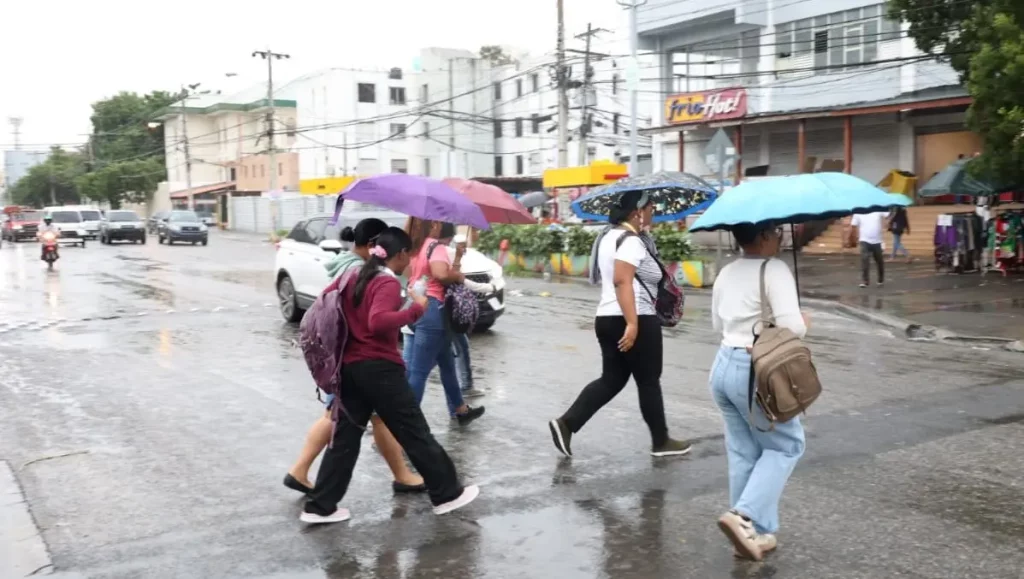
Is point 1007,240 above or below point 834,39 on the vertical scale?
below

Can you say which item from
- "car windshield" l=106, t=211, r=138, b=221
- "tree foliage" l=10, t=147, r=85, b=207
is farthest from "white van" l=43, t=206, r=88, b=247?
"tree foliage" l=10, t=147, r=85, b=207

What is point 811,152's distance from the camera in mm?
32250

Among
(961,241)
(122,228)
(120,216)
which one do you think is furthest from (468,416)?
(120,216)

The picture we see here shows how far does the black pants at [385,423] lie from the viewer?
5.15 meters

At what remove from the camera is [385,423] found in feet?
17.3

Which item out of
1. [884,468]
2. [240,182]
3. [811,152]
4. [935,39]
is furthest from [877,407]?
[240,182]

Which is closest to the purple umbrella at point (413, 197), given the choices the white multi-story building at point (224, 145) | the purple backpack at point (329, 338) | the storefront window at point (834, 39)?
the purple backpack at point (329, 338)

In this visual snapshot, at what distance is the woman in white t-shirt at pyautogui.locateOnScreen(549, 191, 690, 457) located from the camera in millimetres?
6027

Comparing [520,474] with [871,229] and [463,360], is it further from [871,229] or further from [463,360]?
[871,229]

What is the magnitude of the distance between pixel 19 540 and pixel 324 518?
1.57m

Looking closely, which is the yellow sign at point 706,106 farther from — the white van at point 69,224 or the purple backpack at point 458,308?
the purple backpack at point 458,308

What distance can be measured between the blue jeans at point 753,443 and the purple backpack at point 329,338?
1905 millimetres

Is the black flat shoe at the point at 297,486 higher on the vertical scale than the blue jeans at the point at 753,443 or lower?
lower

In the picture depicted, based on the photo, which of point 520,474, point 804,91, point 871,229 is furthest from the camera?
point 804,91
